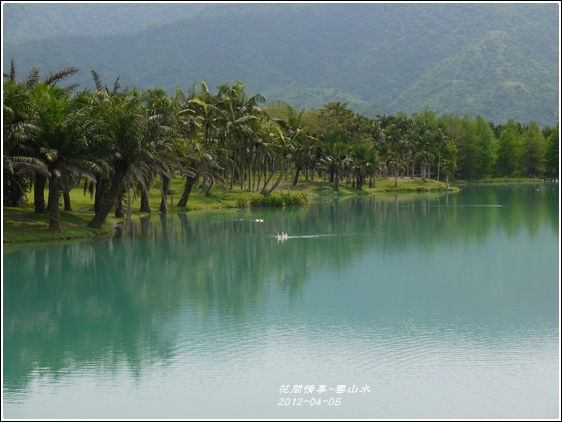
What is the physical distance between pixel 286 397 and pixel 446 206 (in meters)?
67.8

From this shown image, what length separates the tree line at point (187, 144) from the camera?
138 ft

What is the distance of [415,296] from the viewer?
28312 millimetres

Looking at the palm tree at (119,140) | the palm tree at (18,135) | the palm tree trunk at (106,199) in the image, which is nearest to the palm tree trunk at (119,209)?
the palm tree trunk at (106,199)

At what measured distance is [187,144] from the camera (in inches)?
2665

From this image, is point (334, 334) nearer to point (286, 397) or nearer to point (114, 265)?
point (286, 397)

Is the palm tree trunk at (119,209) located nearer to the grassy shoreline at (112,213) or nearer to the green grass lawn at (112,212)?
the green grass lawn at (112,212)

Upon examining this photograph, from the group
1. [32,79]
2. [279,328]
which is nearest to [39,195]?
[32,79]

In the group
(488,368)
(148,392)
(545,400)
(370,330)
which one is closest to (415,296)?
(370,330)

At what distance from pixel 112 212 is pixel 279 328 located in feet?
126

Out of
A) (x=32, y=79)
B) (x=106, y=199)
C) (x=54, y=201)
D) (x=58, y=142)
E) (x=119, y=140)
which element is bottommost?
(x=106, y=199)

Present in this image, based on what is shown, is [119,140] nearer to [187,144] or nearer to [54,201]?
[54,201]

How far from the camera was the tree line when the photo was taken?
4197cm

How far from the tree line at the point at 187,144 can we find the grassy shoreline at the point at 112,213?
0.95m

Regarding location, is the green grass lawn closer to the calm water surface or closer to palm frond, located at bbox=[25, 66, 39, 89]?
the calm water surface
